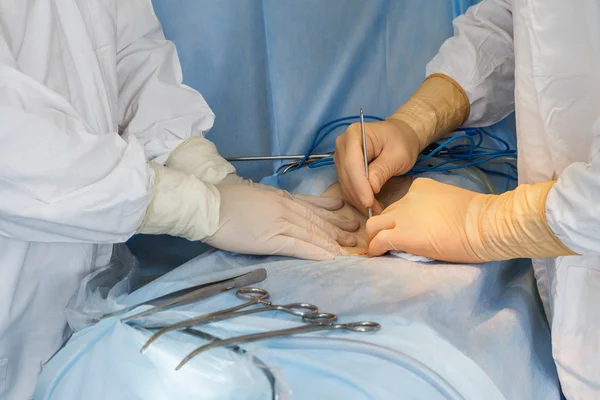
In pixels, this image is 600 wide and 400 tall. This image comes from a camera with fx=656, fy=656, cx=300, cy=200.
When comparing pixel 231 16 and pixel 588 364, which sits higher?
pixel 231 16

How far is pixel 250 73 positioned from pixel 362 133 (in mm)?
391

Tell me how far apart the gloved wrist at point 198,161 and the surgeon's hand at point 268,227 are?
0.37ft

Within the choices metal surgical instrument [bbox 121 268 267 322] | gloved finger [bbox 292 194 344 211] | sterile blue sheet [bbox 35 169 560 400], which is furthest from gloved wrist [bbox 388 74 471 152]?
metal surgical instrument [bbox 121 268 267 322]

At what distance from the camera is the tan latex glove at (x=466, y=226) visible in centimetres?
101

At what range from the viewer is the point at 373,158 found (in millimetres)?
1439

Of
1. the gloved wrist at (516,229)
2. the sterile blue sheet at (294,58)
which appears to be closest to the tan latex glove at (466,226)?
the gloved wrist at (516,229)

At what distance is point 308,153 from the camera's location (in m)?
1.61

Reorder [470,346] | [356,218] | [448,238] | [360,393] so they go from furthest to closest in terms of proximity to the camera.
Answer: [356,218], [448,238], [470,346], [360,393]

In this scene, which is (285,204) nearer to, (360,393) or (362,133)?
(362,133)

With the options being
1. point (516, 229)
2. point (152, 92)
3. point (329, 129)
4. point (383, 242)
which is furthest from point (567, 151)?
point (152, 92)

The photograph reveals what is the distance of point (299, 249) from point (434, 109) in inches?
20.1

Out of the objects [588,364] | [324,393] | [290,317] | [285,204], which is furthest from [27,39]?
[588,364]

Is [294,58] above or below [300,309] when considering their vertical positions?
above

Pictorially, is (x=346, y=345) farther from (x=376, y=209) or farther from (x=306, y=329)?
(x=376, y=209)
